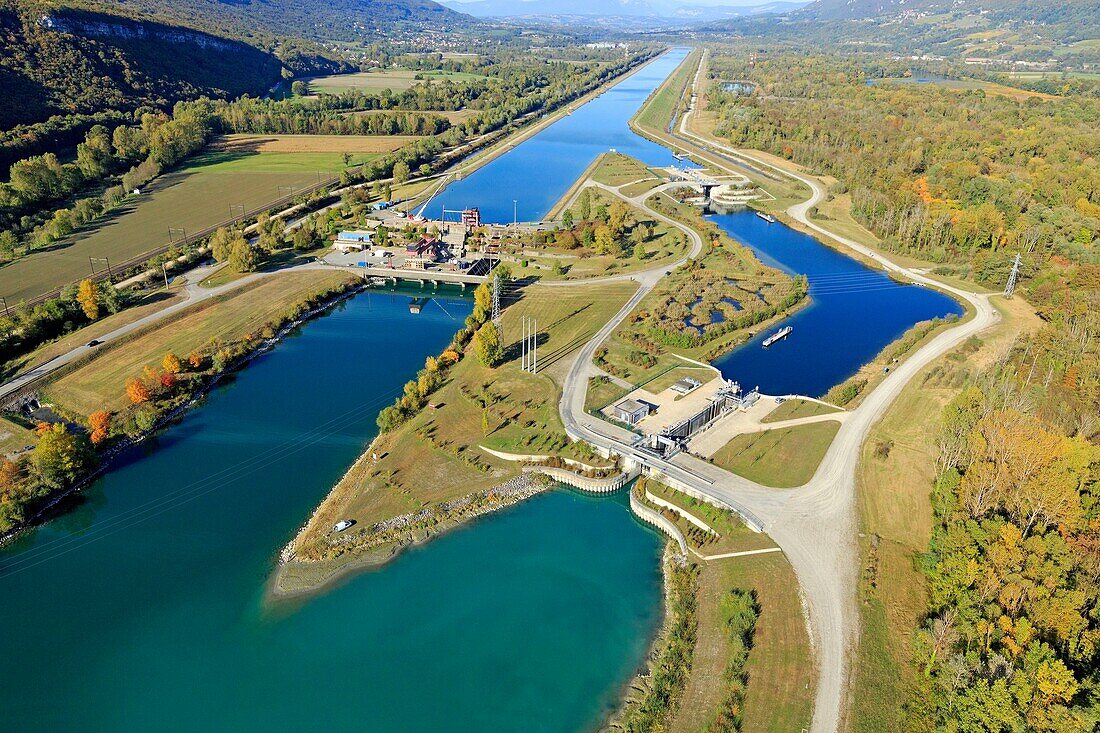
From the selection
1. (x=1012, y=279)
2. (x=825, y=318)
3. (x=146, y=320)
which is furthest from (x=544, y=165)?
(x=146, y=320)

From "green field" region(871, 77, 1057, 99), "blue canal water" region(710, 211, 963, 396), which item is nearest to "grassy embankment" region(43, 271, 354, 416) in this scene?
"blue canal water" region(710, 211, 963, 396)

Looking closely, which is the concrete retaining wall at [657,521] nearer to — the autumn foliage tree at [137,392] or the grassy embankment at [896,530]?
the grassy embankment at [896,530]

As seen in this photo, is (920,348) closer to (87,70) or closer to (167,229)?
(167,229)

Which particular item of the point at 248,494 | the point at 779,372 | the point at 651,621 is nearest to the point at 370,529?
the point at 248,494

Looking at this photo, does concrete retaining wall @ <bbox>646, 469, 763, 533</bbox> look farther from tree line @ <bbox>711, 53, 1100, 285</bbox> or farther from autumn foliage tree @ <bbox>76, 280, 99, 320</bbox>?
tree line @ <bbox>711, 53, 1100, 285</bbox>

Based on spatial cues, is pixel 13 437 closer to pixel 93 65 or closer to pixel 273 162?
pixel 273 162

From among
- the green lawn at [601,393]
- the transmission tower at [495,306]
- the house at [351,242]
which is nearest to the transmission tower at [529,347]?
the transmission tower at [495,306]
